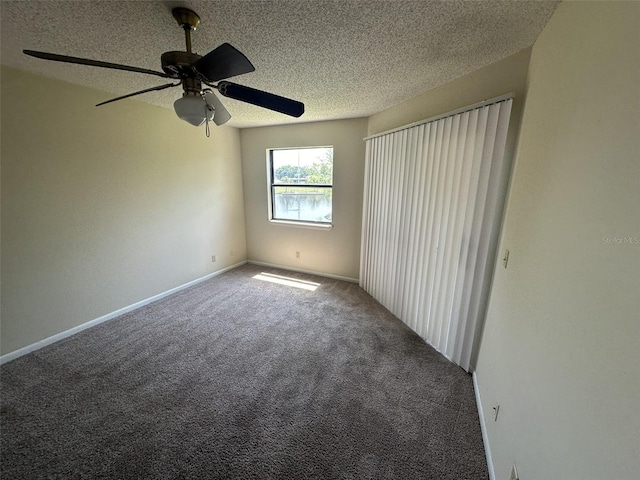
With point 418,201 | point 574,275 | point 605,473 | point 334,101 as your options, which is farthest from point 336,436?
point 334,101

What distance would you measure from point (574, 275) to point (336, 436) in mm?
1488

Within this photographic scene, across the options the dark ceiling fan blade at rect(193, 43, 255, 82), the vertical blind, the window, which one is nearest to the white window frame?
the window

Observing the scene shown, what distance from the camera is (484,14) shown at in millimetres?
1244

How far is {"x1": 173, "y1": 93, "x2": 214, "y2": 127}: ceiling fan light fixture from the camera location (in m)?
1.43

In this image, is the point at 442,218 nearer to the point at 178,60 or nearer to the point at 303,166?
the point at 178,60

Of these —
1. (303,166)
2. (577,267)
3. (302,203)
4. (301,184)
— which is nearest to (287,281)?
(302,203)

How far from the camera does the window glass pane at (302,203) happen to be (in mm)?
3928

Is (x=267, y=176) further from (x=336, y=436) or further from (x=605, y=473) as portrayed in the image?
(x=605, y=473)

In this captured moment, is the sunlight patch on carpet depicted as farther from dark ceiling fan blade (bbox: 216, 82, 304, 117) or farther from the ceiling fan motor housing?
the ceiling fan motor housing

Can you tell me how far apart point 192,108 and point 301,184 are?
262cm

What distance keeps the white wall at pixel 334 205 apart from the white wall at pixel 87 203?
0.73 meters

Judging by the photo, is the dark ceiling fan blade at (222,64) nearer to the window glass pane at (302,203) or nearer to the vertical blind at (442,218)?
the vertical blind at (442,218)

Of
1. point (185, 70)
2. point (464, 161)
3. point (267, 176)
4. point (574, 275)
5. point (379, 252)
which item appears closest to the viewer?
point (574, 275)

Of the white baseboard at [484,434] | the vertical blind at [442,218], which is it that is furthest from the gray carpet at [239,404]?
the vertical blind at [442,218]
